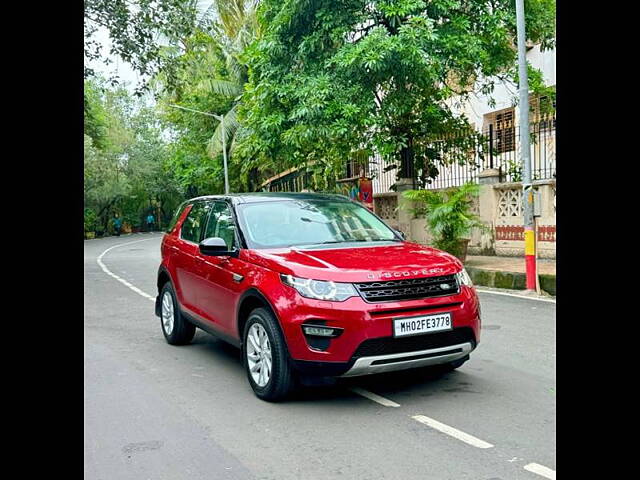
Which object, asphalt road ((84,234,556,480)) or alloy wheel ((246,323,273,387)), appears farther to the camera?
alloy wheel ((246,323,273,387))

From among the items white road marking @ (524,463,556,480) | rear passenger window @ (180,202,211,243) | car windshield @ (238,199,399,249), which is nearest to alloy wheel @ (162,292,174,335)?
rear passenger window @ (180,202,211,243)

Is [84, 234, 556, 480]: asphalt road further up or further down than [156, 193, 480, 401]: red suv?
further down

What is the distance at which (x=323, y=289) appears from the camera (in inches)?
203

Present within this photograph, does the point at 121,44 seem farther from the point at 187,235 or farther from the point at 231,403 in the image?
the point at 231,403

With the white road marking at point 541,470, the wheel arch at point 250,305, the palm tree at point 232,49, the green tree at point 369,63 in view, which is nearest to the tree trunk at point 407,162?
the green tree at point 369,63

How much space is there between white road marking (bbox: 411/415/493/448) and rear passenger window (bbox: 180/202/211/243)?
344 cm

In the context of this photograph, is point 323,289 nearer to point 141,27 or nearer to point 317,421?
point 317,421

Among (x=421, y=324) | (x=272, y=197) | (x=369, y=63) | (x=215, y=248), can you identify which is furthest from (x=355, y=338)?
(x=369, y=63)

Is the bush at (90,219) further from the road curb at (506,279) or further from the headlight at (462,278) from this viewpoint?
the headlight at (462,278)

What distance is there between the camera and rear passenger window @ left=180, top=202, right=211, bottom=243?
7.47 meters

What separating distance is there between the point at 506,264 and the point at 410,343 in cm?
923

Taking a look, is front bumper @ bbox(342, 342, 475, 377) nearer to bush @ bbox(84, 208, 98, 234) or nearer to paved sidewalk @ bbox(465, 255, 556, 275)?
paved sidewalk @ bbox(465, 255, 556, 275)

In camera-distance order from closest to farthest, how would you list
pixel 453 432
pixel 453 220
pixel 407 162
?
pixel 453 432
pixel 453 220
pixel 407 162
